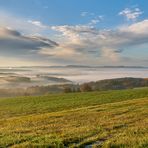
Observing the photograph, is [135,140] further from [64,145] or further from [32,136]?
[32,136]

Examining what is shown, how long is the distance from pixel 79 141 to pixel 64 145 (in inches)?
45.8

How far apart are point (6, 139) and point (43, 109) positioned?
4281 centimetres

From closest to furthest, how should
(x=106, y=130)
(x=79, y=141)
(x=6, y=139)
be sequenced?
(x=79, y=141)
(x=6, y=139)
(x=106, y=130)

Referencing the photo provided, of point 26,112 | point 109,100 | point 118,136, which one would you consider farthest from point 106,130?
point 109,100

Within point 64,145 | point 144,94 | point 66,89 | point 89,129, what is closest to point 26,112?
point 144,94

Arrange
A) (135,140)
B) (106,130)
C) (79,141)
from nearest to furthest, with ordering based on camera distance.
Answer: (135,140) < (79,141) < (106,130)

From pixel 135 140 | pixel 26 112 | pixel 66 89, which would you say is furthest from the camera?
pixel 66 89

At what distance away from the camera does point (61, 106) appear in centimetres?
6662

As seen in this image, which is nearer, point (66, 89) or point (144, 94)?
point (144, 94)

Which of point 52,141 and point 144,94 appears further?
point 144,94

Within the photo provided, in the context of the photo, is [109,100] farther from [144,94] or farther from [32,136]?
[32,136]

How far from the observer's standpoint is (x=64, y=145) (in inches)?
729

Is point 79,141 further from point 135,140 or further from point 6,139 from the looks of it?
point 6,139

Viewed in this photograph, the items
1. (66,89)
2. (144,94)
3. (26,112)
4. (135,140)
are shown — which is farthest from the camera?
(66,89)
